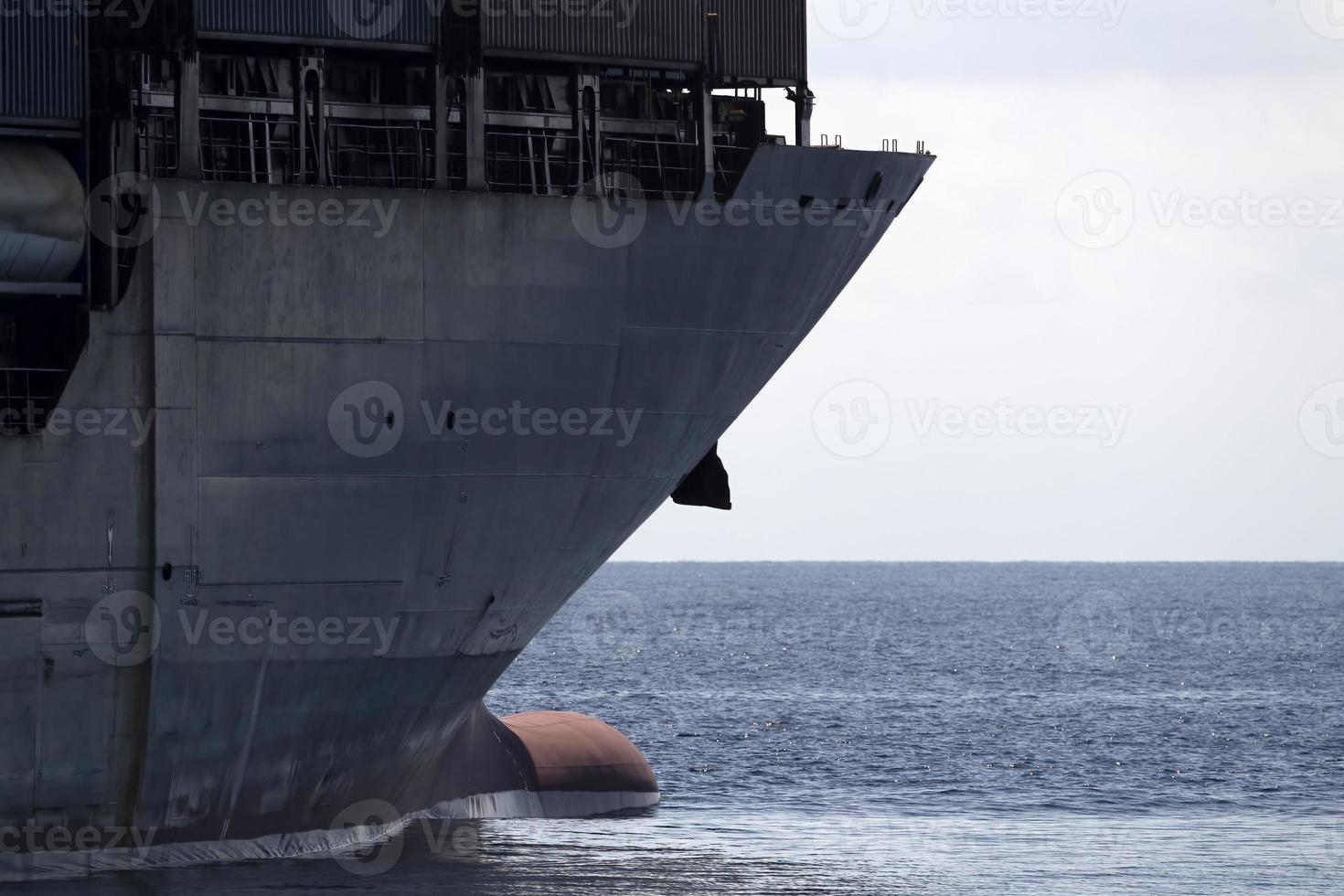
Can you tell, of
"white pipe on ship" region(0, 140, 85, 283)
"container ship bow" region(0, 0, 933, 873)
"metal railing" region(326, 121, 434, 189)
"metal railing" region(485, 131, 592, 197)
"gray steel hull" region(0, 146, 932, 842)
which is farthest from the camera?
"metal railing" region(485, 131, 592, 197)

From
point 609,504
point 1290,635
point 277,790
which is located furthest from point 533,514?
point 1290,635

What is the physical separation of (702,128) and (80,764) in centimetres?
1568

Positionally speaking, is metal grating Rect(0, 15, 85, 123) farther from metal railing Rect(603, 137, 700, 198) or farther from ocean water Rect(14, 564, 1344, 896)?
ocean water Rect(14, 564, 1344, 896)

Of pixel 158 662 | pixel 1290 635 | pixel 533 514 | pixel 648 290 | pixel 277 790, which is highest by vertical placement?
pixel 648 290

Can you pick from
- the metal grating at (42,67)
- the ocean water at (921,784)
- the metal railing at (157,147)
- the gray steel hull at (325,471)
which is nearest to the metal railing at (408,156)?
the metal railing at (157,147)

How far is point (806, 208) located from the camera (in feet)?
108

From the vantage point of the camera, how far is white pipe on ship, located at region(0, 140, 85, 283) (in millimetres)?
27953

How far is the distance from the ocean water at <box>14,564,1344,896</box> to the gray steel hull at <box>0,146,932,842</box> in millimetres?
2257

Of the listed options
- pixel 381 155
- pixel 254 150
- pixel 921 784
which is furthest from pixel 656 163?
pixel 921 784

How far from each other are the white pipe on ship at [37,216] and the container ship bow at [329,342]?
0.17 feet

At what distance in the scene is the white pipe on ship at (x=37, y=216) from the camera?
91.7 feet

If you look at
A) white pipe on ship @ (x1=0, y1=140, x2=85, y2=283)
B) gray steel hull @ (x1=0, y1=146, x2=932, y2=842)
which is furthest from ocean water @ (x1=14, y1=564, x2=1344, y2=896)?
white pipe on ship @ (x1=0, y1=140, x2=85, y2=283)

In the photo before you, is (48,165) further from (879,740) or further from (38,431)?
(879,740)

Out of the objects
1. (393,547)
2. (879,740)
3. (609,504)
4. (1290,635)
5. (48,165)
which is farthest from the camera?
(1290,635)
